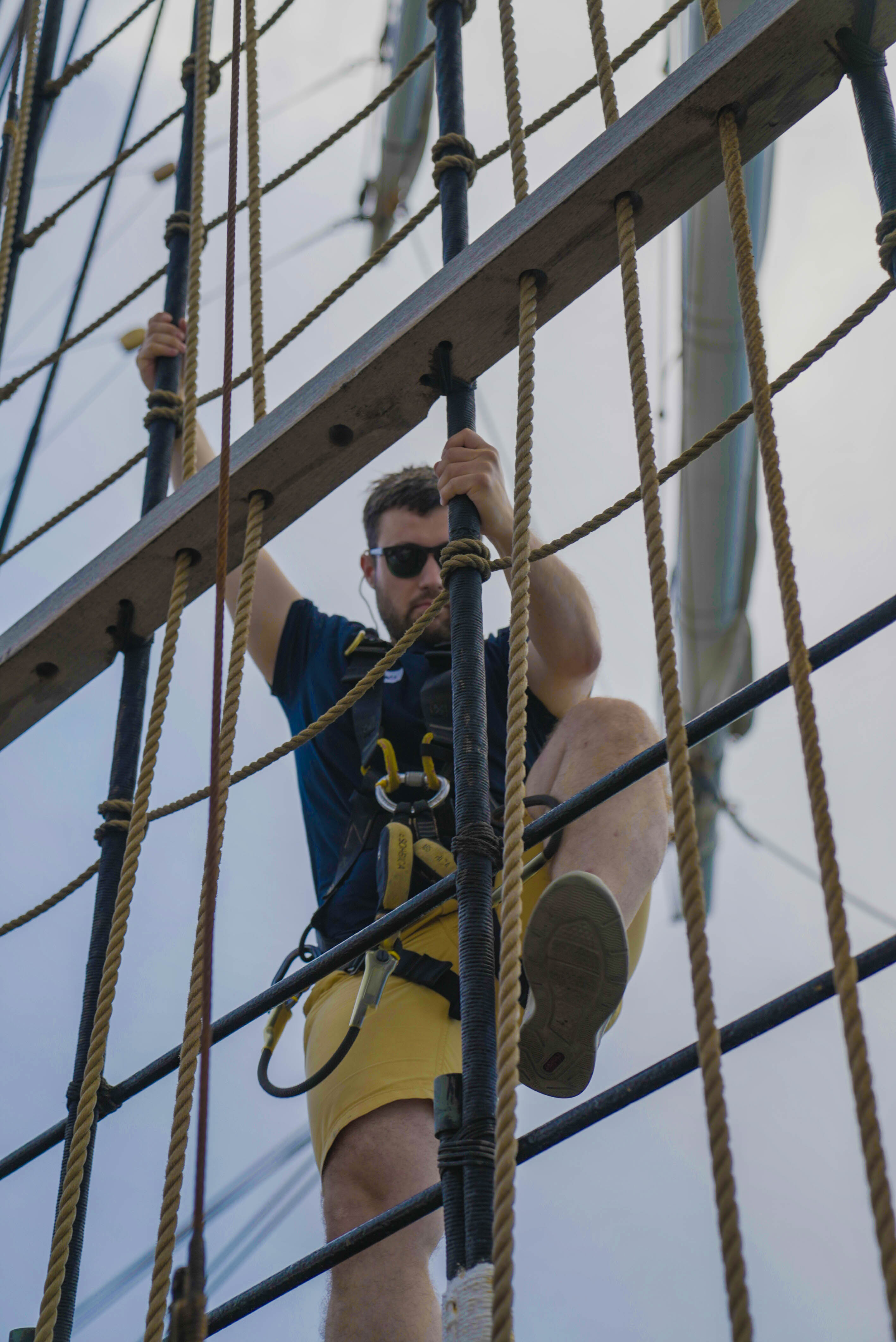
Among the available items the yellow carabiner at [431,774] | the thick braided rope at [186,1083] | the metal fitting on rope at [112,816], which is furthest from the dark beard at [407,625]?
the thick braided rope at [186,1083]

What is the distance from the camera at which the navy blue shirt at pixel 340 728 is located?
5.86 ft

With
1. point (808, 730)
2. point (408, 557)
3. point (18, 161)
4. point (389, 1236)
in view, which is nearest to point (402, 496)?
point (408, 557)

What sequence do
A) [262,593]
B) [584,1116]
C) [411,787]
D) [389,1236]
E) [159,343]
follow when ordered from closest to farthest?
1. [584,1116]
2. [389,1236]
3. [411,787]
4. [159,343]
5. [262,593]

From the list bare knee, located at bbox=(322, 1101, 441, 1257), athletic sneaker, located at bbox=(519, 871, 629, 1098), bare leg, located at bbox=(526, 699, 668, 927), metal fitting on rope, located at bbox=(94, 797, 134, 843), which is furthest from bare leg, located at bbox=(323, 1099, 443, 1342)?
metal fitting on rope, located at bbox=(94, 797, 134, 843)

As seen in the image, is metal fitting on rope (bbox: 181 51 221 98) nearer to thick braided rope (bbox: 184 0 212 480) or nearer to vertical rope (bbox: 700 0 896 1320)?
thick braided rope (bbox: 184 0 212 480)

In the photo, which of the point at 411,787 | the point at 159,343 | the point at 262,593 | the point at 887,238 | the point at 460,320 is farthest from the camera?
the point at 262,593

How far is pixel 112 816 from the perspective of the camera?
146 centimetres

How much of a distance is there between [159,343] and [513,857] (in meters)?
1.38

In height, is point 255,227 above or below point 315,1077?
above

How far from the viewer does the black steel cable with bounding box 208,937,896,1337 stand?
82 centimetres

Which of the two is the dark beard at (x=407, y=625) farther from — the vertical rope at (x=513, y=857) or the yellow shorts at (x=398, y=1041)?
the vertical rope at (x=513, y=857)

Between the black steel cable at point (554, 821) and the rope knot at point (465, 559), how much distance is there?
230mm

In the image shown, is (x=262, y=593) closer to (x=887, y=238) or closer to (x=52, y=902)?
(x=52, y=902)

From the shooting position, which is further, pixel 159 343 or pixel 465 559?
pixel 159 343
